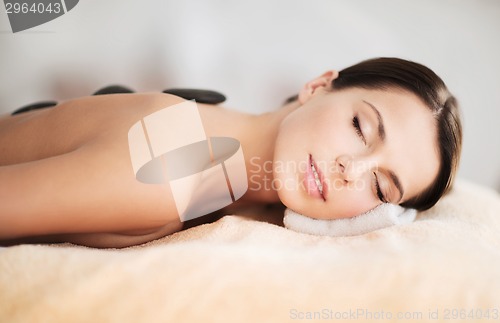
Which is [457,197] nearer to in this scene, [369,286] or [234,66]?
[369,286]

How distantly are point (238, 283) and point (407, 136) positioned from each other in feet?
1.70

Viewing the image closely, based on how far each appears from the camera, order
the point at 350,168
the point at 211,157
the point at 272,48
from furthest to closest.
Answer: the point at 272,48
the point at 211,157
the point at 350,168

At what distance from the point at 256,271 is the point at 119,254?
20cm

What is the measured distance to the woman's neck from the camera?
1.08 m

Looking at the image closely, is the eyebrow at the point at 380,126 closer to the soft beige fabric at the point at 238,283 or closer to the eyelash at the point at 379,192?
the eyelash at the point at 379,192

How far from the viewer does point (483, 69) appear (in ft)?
5.36

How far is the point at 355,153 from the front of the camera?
36.3 inches

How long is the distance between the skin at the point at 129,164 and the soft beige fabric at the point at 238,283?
14cm

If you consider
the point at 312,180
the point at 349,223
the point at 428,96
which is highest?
the point at 428,96

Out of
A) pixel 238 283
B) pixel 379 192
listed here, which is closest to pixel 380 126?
pixel 379 192

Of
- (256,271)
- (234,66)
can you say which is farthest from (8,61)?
(256,271)

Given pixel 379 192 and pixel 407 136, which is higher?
pixel 407 136

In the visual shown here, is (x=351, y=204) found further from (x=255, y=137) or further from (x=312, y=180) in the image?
(x=255, y=137)

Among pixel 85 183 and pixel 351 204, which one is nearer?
pixel 85 183
